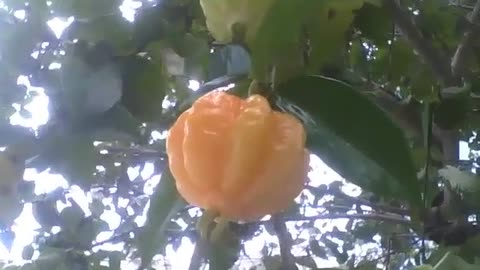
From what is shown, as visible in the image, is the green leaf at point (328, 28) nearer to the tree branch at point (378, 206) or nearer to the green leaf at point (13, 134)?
the green leaf at point (13, 134)

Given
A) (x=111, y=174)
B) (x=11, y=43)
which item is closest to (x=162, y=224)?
(x=11, y=43)

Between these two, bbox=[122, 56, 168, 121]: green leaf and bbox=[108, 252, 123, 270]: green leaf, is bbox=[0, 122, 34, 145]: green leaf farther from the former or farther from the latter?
bbox=[108, 252, 123, 270]: green leaf

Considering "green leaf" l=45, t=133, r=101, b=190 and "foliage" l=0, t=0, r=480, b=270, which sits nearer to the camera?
"foliage" l=0, t=0, r=480, b=270

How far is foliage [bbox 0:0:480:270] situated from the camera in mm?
552

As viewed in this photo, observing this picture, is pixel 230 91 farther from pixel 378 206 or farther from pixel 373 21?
pixel 378 206

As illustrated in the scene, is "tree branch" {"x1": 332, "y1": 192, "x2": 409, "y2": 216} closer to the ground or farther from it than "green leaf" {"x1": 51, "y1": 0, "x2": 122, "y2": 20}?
closer to the ground

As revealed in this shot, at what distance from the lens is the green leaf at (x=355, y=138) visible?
0.54m

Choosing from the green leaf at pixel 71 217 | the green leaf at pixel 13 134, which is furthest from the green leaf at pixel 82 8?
the green leaf at pixel 71 217

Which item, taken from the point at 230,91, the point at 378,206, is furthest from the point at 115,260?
the point at 230,91

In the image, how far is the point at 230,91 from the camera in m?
0.59

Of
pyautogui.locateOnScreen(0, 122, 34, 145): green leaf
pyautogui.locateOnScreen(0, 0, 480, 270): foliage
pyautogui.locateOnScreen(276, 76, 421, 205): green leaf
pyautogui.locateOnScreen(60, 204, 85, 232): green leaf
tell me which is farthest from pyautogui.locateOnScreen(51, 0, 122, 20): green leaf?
pyautogui.locateOnScreen(60, 204, 85, 232): green leaf

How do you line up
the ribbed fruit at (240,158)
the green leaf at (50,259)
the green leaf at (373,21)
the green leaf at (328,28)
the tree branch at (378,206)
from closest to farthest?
the ribbed fruit at (240,158) < the green leaf at (328,28) < the green leaf at (373,21) < the green leaf at (50,259) < the tree branch at (378,206)

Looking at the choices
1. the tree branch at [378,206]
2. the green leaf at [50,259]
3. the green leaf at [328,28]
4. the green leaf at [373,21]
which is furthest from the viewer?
the tree branch at [378,206]

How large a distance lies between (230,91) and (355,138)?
0.10 m
